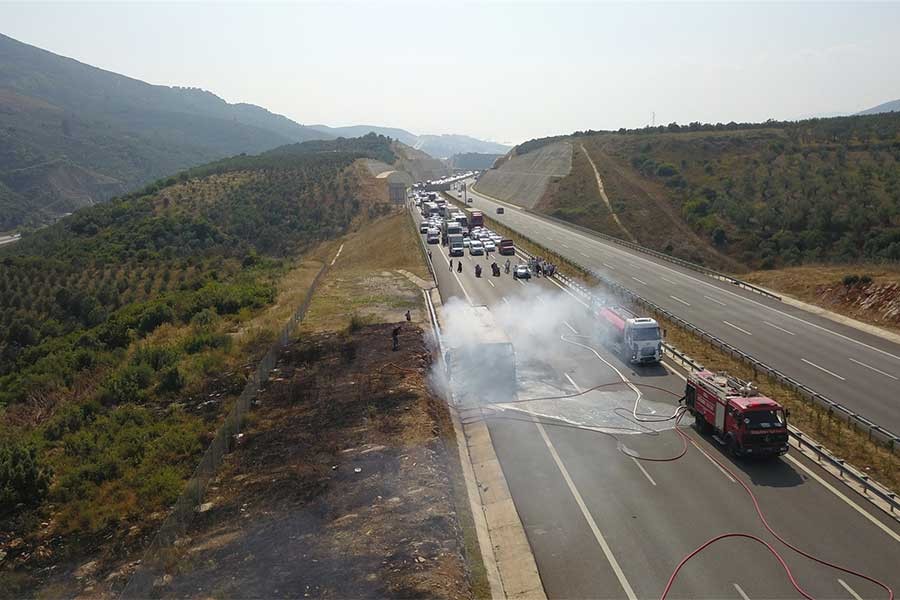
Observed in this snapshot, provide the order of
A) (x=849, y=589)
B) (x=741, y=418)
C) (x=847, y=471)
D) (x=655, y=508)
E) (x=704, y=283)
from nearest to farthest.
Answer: (x=849, y=589)
(x=655, y=508)
(x=847, y=471)
(x=741, y=418)
(x=704, y=283)

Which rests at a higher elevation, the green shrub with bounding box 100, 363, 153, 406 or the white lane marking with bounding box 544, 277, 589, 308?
the white lane marking with bounding box 544, 277, 589, 308

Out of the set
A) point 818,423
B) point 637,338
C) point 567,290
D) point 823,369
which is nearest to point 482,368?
point 637,338

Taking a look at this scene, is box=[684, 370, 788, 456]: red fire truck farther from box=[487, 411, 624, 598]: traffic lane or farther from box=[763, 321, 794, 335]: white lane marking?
box=[763, 321, 794, 335]: white lane marking

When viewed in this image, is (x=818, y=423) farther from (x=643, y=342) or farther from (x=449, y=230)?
(x=449, y=230)

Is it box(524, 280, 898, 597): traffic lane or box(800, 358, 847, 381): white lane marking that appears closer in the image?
box(524, 280, 898, 597): traffic lane

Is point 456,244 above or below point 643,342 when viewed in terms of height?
below

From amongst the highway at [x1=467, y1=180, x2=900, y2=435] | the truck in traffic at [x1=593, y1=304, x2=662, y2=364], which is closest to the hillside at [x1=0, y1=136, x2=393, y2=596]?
the truck in traffic at [x1=593, y1=304, x2=662, y2=364]

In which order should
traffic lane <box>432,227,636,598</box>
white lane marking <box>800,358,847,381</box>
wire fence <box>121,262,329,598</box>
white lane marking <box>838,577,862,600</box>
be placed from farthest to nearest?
white lane marking <box>800,358,847,381</box>, traffic lane <box>432,227,636,598</box>, wire fence <box>121,262,329,598</box>, white lane marking <box>838,577,862,600</box>
